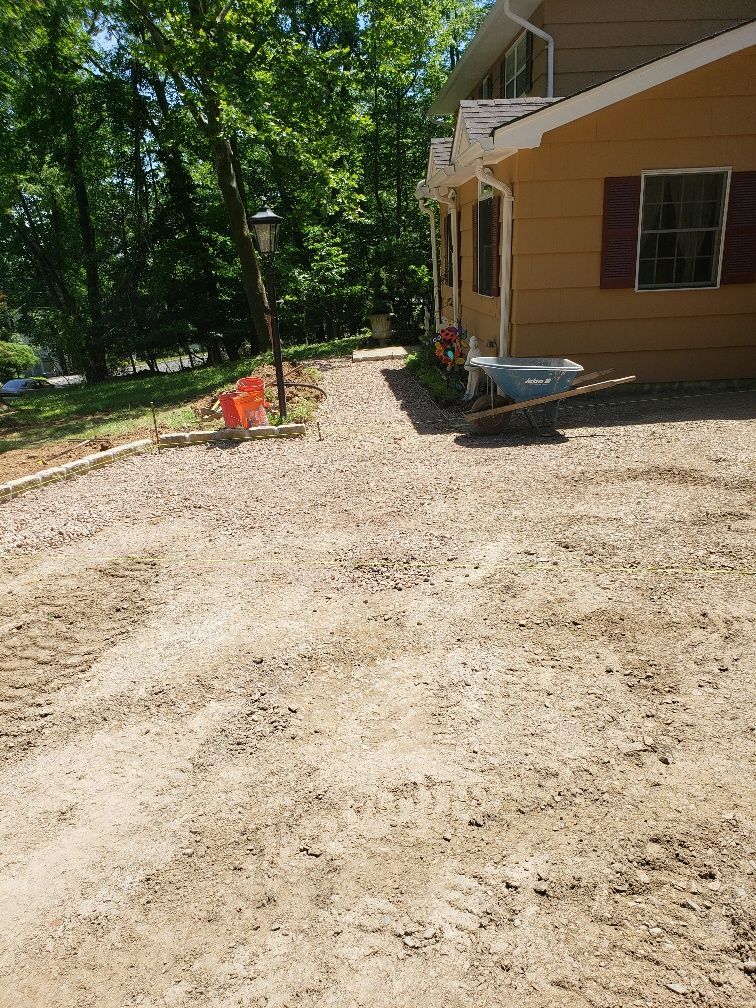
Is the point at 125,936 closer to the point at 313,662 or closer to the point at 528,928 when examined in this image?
the point at 528,928

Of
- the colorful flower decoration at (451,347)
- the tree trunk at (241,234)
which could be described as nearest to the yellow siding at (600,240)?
the colorful flower decoration at (451,347)

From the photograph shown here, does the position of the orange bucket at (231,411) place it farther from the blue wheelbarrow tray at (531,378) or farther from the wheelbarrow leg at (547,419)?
the wheelbarrow leg at (547,419)

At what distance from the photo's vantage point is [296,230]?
809 inches

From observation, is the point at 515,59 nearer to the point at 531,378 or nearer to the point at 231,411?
the point at 531,378

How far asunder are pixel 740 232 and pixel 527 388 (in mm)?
3789

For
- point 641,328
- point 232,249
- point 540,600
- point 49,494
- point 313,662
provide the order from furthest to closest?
point 232,249
point 641,328
point 49,494
point 540,600
point 313,662

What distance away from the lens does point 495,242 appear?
9.47 m

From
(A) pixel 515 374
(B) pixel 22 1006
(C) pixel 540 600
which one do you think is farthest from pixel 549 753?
(A) pixel 515 374

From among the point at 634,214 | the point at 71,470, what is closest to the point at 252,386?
the point at 71,470

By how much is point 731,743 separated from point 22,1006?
2.81 m

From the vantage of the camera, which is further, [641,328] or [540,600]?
[641,328]

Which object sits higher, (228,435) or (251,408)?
(251,408)

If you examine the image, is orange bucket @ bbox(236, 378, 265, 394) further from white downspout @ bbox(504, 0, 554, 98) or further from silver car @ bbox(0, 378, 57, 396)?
silver car @ bbox(0, 378, 57, 396)

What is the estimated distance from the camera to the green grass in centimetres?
1050
